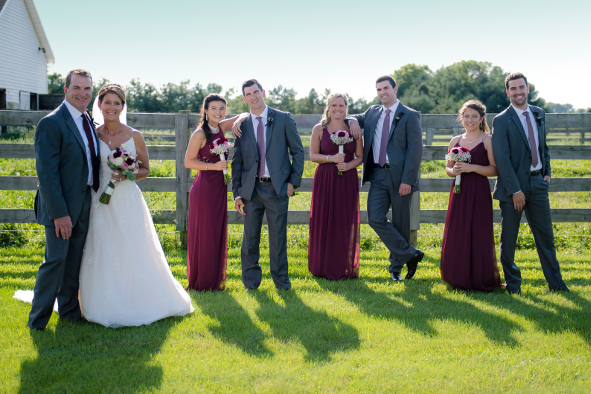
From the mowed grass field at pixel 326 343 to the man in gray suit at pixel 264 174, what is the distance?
37 centimetres

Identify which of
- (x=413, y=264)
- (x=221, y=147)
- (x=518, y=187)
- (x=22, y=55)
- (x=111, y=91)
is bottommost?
(x=413, y=264)

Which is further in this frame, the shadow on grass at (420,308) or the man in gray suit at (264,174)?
the man in gray suit at (264,174)

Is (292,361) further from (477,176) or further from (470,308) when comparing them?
(477,176)

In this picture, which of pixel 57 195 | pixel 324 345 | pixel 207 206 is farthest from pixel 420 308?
pixel 57 195

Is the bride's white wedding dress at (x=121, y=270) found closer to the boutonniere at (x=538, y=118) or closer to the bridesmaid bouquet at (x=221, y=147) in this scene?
the bridesmaid bouquet at (x=221, y=147)

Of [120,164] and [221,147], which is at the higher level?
[221,147]

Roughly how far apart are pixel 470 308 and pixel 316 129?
280 cm

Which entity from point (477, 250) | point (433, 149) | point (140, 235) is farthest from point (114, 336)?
point (433, 149)

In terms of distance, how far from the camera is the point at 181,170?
24.9ft

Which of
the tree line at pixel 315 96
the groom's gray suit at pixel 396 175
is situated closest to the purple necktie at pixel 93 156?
the groom's gray suit at pixel 396 175

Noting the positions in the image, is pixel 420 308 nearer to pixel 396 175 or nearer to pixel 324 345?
pixel 324 345

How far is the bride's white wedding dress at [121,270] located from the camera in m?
4.67

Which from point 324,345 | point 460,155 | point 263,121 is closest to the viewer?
point 324,345

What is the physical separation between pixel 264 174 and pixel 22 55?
28.2m
